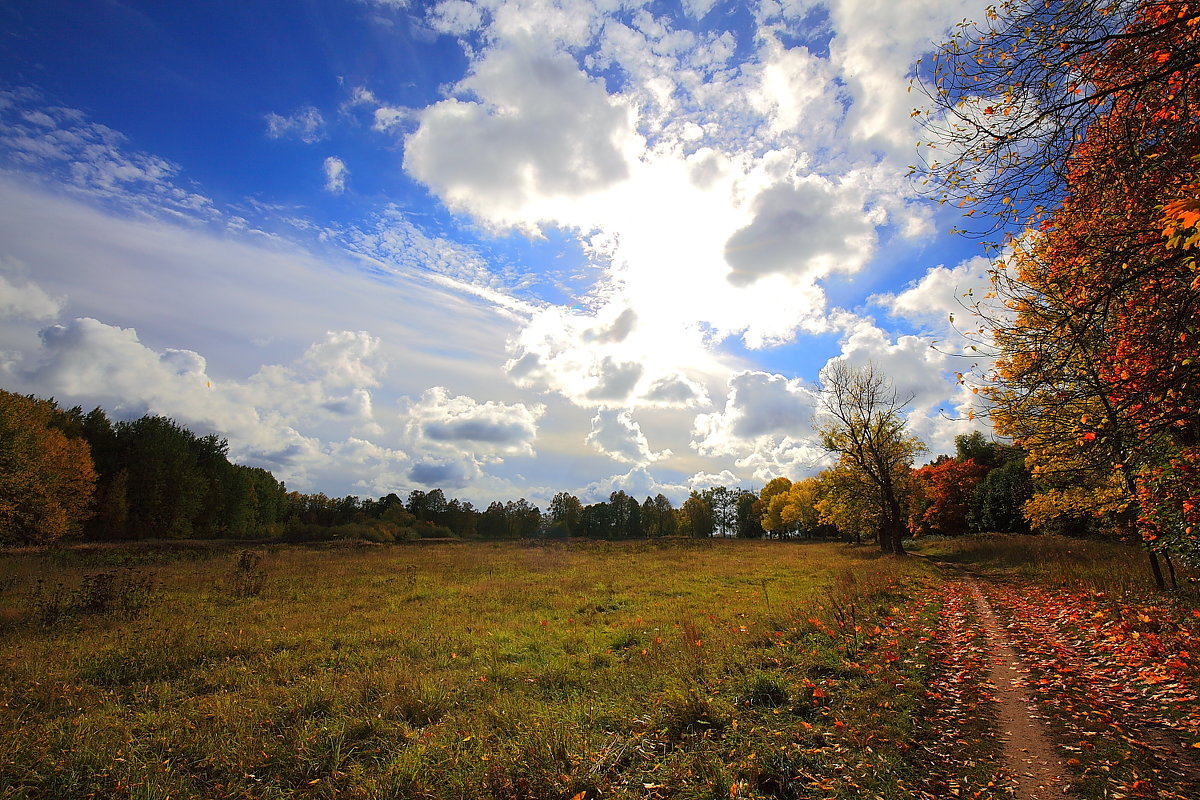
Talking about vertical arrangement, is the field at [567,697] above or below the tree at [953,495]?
below

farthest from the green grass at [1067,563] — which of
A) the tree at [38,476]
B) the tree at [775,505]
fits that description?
the tree at [38,476]

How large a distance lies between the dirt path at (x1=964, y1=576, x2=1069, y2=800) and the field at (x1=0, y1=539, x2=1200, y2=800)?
16cm

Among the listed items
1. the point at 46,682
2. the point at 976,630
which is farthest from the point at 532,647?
the point at 976,630

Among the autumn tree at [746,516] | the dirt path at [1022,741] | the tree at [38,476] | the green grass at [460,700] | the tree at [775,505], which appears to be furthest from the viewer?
the autumn tree at [746,516]

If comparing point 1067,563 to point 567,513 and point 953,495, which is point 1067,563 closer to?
point 953,495

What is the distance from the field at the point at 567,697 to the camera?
5.27 m

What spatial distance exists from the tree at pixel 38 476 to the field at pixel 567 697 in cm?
2573

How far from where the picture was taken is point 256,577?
2073 cm

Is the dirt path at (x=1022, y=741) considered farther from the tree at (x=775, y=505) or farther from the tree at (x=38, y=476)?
the tree at (x=775, y=505)

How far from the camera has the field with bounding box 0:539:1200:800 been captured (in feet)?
17.3

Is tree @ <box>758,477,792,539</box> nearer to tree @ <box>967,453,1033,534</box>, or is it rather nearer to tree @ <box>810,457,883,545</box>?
tree @ <box>967,453,1033,534</box>

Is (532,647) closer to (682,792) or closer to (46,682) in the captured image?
(682,792)

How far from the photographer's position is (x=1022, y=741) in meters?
5.67

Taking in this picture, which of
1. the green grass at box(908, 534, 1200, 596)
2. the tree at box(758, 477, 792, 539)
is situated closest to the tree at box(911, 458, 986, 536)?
the tree at box(758, 477, 792, 539)
